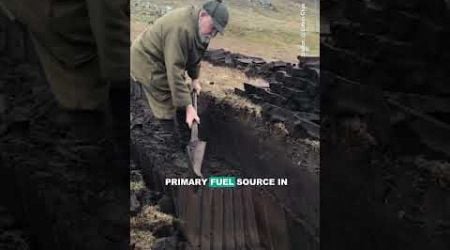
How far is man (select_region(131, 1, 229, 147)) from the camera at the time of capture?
329 cm

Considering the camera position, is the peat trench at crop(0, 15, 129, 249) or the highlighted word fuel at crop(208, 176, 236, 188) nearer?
the highlighted word fuel at crop(208, 176, 236, 188)

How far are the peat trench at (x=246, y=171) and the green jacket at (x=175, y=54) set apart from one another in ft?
0.35

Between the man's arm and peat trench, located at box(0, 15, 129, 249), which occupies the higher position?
the man's arm

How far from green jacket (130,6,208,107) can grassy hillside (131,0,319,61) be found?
0.06m

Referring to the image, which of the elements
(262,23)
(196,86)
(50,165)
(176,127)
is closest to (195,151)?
(176,127)

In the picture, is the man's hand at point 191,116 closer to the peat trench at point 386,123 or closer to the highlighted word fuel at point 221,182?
the highlighted word fuel at point 221,182

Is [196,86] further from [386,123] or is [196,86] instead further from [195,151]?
[386,123]

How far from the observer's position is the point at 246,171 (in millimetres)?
3314

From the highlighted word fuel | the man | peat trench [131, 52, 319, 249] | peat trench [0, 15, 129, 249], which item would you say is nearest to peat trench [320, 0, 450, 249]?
peat trench [131, 52, 319, 249]

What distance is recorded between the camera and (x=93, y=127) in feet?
11.7

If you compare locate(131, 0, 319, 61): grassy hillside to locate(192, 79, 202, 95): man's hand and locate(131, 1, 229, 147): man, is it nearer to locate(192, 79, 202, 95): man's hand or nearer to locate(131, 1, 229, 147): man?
locate(131, 1, 229, 147): man

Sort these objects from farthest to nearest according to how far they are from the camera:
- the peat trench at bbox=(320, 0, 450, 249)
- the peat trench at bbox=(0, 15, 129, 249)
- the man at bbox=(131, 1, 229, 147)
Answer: the peat trench at bbox=(0, 15, 129, 249) → the man at bbox=(131, 1, 229, 147) → the peat trench at bbox=(320, 0, 450, 249)

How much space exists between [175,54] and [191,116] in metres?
0.28

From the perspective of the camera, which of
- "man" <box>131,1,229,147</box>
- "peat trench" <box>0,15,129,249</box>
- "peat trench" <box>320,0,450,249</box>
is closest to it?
"peat trench" <box>320,0,450,249</box>
